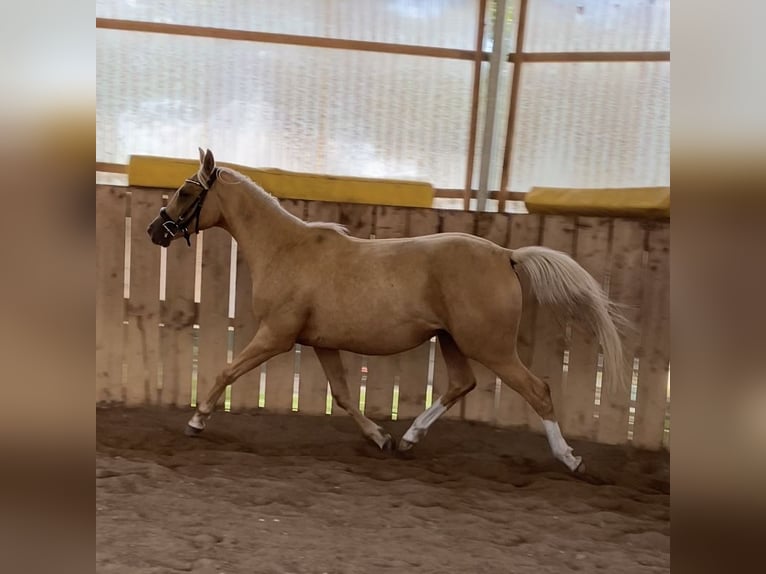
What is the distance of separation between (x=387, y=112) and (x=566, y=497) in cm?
195

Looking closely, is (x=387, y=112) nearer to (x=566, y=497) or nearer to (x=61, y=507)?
(x=566, y=497)

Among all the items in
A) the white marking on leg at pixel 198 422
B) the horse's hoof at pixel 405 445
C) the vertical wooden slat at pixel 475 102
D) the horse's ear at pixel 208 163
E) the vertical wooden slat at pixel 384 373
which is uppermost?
the vertical wooden slat at pixel 475 102

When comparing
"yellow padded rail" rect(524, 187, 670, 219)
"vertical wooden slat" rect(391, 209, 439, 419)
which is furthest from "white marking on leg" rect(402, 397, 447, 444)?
"yellow padded rail" rect(524, 187, 670, 219)

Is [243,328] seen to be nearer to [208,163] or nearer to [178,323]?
[178,323]

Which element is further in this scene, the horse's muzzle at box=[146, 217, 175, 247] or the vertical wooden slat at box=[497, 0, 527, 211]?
the vertical wooden slat at box=[497, 0, 527, 211]

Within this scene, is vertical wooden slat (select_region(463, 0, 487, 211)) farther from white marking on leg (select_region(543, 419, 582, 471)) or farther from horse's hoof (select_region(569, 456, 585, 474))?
horse's hoof (select_region(569, 456, 585, 474))

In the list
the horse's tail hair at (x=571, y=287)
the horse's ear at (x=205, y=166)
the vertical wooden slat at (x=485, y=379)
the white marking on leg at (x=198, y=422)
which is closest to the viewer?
the horse's tail hair at (x=571, y=287)

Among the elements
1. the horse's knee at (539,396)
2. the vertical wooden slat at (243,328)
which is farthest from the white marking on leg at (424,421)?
the vertical wooden slat at (243,328)

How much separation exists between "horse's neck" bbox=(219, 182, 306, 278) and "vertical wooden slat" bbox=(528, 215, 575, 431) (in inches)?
46.6

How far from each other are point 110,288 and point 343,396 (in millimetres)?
1289

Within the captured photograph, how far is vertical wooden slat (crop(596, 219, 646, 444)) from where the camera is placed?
278 cm

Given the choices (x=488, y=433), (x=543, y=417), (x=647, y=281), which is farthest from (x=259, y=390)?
(x=647, y=281)

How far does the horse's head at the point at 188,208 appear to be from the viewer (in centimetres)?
254

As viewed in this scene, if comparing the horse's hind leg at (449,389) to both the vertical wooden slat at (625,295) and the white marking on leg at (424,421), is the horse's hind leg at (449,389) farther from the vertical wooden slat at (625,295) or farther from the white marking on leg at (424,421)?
the vertical wooden slat at (625,295)
